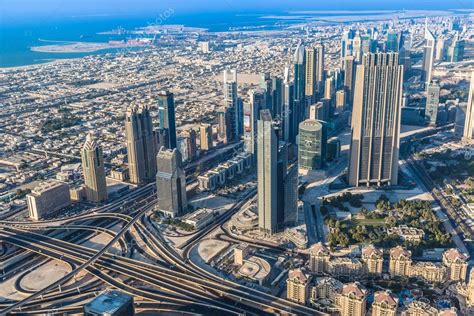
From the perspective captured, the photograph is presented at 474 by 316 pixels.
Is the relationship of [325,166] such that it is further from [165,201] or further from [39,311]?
[39,311]

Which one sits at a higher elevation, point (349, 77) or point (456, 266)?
point (349, 77)

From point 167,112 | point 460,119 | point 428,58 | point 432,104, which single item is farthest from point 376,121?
point 428,58

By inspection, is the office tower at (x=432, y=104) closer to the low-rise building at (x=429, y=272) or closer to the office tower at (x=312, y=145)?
A: the office tower at (x=312, y=145)

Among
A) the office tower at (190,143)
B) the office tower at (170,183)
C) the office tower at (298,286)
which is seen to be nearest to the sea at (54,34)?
the office tower at (190,143)

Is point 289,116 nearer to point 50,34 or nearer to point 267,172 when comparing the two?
point 267,172

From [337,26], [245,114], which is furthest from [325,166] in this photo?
[337,26]

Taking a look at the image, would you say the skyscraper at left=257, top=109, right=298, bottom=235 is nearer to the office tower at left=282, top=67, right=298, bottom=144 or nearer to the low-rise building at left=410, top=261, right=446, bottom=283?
the low-rise building at left=410, top=261, right=446, bottom=283
